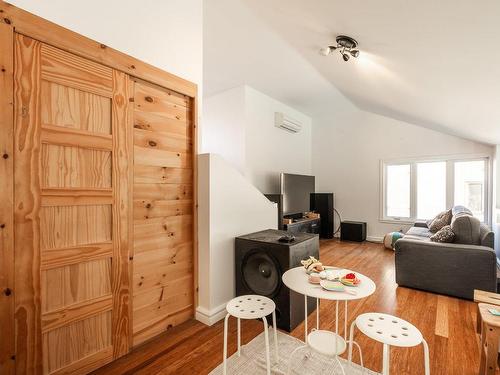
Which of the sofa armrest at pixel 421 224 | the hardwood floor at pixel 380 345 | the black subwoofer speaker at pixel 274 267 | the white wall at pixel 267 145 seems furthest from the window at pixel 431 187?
the black subwoofer speaker at pixel 274 267

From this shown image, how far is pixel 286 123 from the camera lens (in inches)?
208

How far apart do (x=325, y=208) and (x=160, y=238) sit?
14.5 feet

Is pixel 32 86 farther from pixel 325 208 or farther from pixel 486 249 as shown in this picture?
pixel 325 208

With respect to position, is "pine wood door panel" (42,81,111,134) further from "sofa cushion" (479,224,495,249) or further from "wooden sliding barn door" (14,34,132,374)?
"sofa cushion" (479,224,495,249)

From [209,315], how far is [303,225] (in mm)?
2961

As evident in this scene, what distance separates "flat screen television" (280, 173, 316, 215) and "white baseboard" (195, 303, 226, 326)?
268cm

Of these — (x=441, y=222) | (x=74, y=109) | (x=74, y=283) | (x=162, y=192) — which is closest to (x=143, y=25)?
(x=74, y=109)

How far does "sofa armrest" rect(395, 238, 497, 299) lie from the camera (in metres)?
2.57

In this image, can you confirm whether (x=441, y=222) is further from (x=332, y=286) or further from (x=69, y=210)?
(x=69, y=210)

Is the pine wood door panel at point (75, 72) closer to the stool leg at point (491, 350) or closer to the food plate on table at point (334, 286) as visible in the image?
the food plate on table at point (334, 286)

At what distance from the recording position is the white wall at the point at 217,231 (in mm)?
2189

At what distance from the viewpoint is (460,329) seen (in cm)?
212

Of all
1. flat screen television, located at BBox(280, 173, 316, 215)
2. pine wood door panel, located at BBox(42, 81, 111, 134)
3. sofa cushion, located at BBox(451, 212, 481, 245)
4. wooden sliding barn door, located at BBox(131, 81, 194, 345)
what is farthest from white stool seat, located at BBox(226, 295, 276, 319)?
flat screen television, located at BBox(280, 173, 316, 215)

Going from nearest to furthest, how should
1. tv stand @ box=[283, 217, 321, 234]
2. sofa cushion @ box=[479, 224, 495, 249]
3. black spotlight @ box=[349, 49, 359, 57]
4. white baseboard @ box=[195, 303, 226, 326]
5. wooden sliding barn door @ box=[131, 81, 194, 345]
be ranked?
wooden sliding barn door @ box=[131, 81, 194, 345] → white baseboard @ box=[195, 303, 226, 326] → black spotlight @ box=[349, 49, 359, 57] → sofa cushion @ box=[479, 224, 495, 249] → tv stand @ box=[283, 217, 321, 234]
